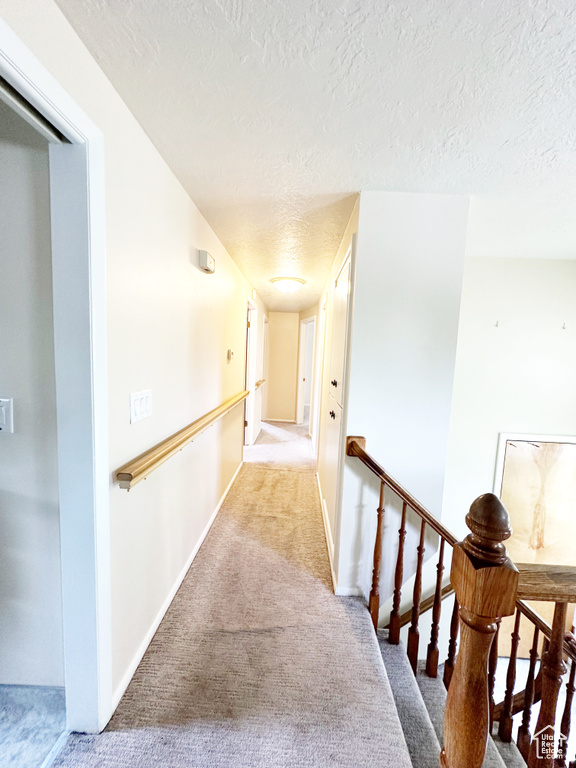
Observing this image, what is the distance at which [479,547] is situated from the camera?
0.61 meters

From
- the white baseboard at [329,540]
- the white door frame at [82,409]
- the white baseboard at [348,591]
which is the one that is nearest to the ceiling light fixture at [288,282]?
the white baseboard at [329,540]

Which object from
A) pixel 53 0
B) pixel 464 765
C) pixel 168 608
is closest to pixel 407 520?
pixel 464 765

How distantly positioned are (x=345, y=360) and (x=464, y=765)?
1.52m

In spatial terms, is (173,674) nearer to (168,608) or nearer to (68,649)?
(168,608)

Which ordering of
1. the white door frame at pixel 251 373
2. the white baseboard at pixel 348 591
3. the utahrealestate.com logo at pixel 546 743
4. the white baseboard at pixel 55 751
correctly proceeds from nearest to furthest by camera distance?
the utahrealestate.com logo at pixel 546 743 → the white baseboard at pixel 55 751 → the white baseboard at pixel 348 591 → the white door frame at pixel 251 373

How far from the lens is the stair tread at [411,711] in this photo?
1.21 meters

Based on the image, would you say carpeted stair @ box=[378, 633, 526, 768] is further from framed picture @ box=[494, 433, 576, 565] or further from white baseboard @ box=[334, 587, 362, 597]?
framed picture @ box=[494, 433, 576, 565]

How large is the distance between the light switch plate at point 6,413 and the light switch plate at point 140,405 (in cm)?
36

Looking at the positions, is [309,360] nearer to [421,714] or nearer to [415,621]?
[415,621]

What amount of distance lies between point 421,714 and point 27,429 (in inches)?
76.7

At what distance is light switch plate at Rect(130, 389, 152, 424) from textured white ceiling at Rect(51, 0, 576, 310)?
→ 104 cm

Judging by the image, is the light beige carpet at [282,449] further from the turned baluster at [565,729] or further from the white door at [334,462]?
the turned baluster at [565,729]

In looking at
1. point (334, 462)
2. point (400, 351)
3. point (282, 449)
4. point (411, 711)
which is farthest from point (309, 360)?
point (411, 711)

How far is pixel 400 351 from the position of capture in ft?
5.55
